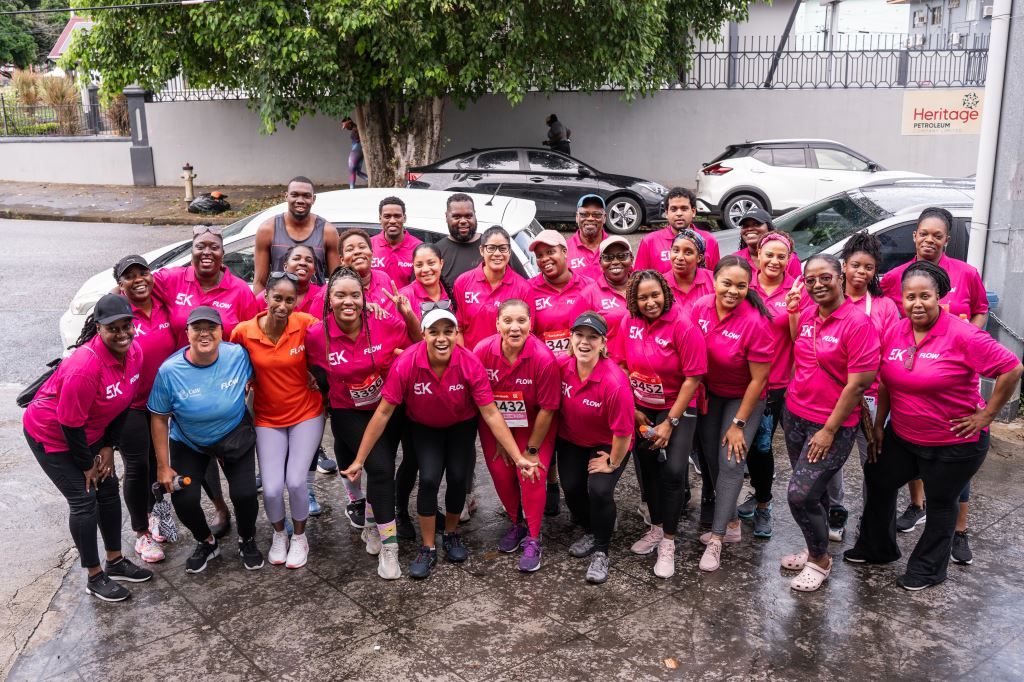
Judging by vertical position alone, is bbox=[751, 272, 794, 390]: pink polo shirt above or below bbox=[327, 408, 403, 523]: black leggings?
above

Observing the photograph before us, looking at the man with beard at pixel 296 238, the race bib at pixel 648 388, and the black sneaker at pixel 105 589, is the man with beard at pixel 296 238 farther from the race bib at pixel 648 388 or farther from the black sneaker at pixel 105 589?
the race bib at pixel 648 388

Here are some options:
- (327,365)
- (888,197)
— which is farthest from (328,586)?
(888,197)

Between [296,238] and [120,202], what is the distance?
15.5 meters

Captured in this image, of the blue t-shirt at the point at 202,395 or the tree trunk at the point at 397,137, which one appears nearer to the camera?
the blue t-shirt at the point at 202,395

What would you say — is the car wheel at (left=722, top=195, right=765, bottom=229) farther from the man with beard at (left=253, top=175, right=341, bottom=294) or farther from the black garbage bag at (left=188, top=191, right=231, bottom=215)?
the man with beard at (left=253, top=175, right=341, bottom=294)

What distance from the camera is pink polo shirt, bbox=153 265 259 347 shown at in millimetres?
5613

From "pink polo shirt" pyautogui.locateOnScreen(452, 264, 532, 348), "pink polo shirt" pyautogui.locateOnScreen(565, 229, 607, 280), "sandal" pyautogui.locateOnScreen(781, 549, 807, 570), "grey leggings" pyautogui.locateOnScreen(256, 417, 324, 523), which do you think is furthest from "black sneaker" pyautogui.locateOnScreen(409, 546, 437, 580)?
"pink polo shirt" pyautogui.locateOnScreen(565, 229, 607, 280)

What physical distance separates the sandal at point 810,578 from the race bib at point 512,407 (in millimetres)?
1704

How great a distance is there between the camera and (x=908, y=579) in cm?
508

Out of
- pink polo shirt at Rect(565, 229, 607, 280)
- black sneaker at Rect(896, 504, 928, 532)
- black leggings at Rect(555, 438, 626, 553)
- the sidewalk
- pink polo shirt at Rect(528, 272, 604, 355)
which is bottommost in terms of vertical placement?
black sneaker at Rect(896, 504, 928, 532)

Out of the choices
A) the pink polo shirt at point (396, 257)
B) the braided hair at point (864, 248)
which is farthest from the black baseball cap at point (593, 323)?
the pink polo shirt at point (396, 257)

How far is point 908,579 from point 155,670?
3.89m

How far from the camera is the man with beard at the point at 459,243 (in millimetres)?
6430

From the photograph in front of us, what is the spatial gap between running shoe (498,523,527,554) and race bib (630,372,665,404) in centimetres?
109
